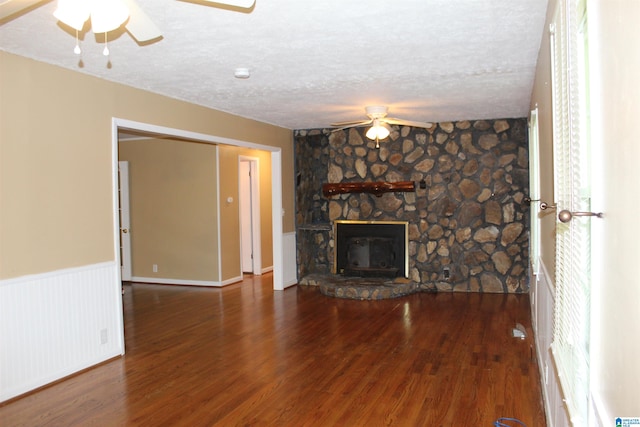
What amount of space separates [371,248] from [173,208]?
3.09 metres

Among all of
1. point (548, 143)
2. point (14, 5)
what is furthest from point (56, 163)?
point (548, 143)

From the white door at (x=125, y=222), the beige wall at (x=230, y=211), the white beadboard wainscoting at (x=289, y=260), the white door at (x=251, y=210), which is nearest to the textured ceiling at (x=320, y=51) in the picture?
the beige wall at (x=230, y=211)

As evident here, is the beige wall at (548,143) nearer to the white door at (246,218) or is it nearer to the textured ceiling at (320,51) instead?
the textured ceiling at (320,51)

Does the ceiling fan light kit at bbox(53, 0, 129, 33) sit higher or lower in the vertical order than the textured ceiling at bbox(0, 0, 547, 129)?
lower

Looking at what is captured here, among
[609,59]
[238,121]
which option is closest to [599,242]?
[609,59]

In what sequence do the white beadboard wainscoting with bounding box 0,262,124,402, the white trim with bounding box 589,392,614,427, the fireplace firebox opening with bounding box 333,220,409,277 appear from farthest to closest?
the fireplace firebox opening with bounding box 333,220,409,277
the white beadboard wainscoting with bounding box 0,262,124,402
the white trim with bounding box 589,392,614,427

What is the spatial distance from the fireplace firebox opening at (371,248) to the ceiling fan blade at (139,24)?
204 inches

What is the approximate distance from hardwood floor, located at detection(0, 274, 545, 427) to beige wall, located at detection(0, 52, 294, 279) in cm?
95

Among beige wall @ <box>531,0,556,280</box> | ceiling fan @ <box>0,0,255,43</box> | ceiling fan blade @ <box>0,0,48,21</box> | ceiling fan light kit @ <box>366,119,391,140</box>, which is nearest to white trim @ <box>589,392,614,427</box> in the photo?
beige wall @ <box>531,0,556,280</box>

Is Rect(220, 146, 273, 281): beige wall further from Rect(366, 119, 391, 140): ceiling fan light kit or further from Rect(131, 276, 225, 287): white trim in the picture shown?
Rect(366, 119, 391, 140): ceiling fan light kit

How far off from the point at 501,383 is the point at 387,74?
2469 millimetres

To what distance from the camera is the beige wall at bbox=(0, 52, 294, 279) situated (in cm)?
328

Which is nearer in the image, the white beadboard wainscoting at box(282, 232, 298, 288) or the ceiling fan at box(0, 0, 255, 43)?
the ceiling fan at box(0, 0, 255, 43)

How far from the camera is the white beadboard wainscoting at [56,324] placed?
3.26m
